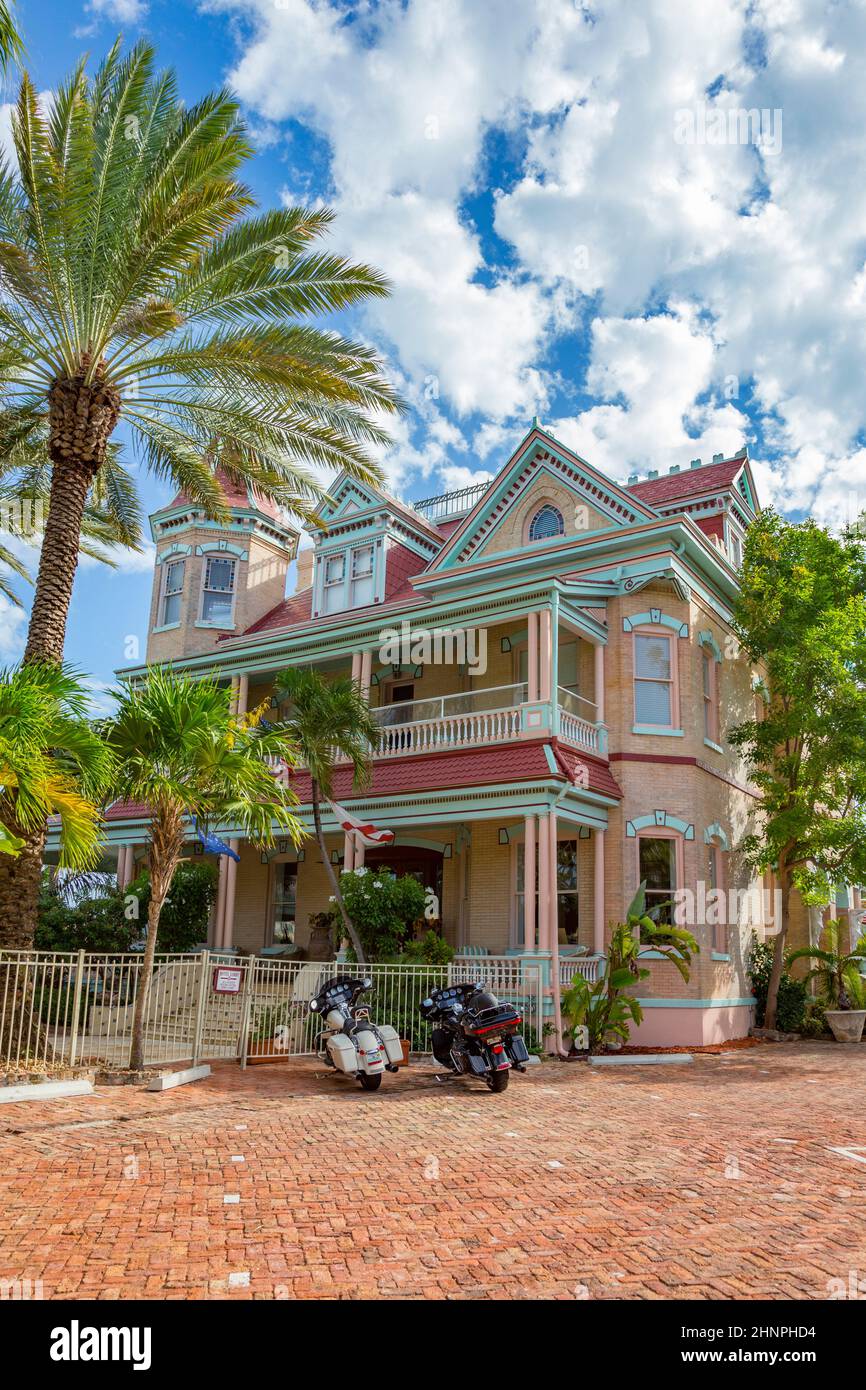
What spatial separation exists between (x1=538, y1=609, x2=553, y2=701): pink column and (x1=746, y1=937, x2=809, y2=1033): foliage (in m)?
7.89

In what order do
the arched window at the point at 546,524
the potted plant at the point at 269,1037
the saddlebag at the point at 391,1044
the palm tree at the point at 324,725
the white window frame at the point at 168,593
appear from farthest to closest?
the white window frame at the point at 168,593
the arched window at the point at 546,524
the palm tree at the point at 324,725
the potted plant at the point at 269,1037
the saddlebag at the point at 391,1044

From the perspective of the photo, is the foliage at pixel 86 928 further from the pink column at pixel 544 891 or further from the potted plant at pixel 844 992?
the potted plant at pixel 844 992

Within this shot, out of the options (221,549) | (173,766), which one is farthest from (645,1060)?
(221,549)

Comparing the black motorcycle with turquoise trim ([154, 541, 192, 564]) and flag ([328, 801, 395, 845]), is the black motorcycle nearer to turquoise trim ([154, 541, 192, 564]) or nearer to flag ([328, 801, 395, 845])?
flag ([328, 801, 395, 845])

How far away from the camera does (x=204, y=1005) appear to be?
41.8 ft

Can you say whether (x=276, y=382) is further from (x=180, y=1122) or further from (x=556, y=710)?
(x=180, y=1122)

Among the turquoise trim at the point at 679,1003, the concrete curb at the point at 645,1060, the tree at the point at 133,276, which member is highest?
the tree at the point at 133,276

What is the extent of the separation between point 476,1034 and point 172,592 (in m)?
19.7

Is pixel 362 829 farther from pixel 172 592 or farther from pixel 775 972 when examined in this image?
pixel 172 592

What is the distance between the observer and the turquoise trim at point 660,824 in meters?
18.7

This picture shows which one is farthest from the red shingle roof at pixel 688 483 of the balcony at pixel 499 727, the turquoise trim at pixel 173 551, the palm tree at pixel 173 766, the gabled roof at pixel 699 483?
the palm tree at pixel 173 766

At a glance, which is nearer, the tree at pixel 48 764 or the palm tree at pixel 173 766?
the tree at pixel 48 764

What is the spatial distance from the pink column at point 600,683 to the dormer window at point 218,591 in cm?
1201

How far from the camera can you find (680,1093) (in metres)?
12.1
